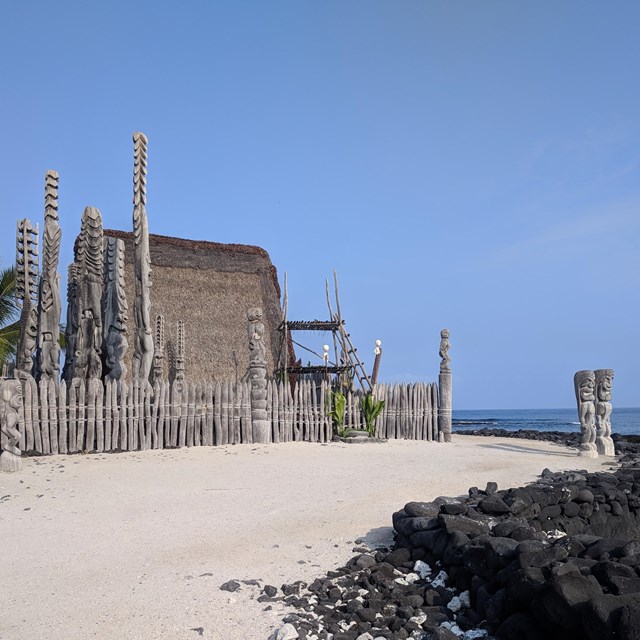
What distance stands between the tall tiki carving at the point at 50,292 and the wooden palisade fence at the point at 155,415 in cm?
93

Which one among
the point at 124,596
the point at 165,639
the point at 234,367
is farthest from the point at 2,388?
the point at 234,367

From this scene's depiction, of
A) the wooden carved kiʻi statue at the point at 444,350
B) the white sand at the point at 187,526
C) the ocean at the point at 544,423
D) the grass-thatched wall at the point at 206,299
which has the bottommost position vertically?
the ocean at the point at 544,423

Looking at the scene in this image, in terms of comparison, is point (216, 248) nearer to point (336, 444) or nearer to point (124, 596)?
point (336, 444)

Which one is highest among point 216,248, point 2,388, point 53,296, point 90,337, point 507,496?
point 216,248

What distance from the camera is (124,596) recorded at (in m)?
4.66

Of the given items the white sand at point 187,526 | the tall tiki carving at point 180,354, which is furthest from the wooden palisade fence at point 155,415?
the tall tiki carving at point 180,354

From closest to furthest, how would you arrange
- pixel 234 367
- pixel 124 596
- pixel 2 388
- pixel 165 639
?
1. pixel 165 639
2. pixel 124 596
3. pixel 2 388
4. pixel 234 367

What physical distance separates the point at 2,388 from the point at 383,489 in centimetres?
533

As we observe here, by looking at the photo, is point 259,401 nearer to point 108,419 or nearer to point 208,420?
point 208,420

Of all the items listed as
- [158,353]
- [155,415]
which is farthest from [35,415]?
[158,353]

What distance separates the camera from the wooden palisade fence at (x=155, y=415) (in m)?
10.1

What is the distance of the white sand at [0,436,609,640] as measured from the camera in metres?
4.37

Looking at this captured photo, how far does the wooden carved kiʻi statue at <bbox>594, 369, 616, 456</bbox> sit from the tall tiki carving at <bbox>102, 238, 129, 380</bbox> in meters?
9.49

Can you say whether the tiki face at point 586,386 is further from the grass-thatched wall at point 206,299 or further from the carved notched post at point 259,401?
the grass-thatched wall at point 206,299
